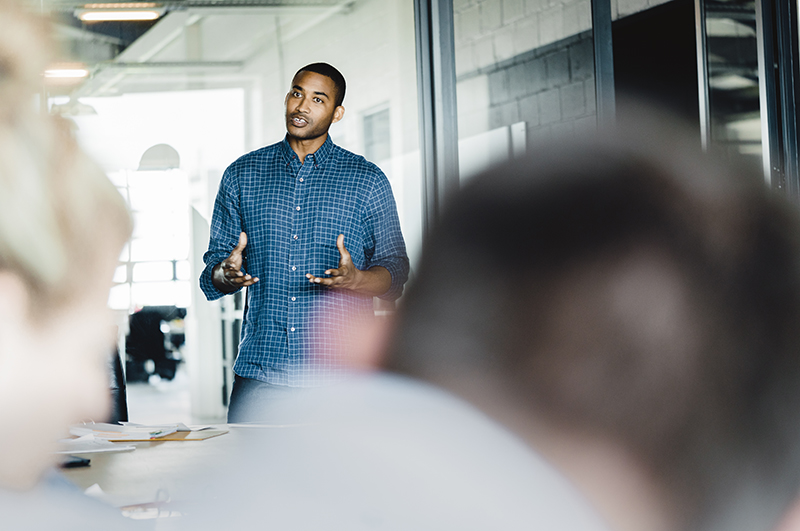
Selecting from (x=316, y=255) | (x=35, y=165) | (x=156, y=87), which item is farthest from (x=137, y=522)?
(x=156, y=87)

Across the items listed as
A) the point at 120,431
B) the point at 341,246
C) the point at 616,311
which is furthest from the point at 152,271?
the point at 616,311

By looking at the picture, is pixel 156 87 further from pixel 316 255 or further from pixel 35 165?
pixel 35 165

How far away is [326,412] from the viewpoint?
1866mm

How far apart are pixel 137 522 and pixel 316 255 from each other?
1179 mm

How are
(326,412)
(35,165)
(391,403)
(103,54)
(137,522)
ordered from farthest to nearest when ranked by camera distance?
(103,54) → (326,412) → (35,165) → (137,522) → (391,403)

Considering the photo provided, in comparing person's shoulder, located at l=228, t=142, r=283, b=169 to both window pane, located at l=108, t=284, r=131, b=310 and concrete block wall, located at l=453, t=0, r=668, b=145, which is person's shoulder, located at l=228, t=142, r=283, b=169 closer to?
concrete block wall, located at l=453, t=0, r=668, b=145

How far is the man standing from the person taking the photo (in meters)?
1.90

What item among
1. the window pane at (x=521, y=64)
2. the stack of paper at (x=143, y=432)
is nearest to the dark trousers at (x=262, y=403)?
the stack of paper at (x=143, y=432)

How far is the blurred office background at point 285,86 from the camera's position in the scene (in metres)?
2.91

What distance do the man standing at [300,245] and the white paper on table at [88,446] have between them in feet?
1.67

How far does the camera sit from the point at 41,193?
3.69 ft

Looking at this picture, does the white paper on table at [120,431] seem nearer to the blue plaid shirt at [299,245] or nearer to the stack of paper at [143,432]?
the stack of paper at [143,432]

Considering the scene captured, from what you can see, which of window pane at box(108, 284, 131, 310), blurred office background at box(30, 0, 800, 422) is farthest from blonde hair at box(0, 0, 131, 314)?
window pane at box(108, 284, 131, 310)

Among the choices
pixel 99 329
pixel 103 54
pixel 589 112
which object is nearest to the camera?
pixel 99 329
